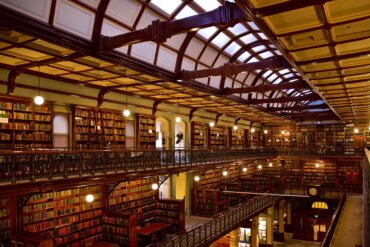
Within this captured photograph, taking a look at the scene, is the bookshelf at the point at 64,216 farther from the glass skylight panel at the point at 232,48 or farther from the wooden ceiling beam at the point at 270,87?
the glass skylight panel at the point at 232,48

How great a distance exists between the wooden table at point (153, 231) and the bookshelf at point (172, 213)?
0.69 metres

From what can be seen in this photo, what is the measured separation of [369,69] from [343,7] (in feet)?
11.2

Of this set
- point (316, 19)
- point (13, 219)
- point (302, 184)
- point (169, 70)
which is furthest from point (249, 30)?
point (302, 184)

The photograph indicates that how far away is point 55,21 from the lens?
20.8ft

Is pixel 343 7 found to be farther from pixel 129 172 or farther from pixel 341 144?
pixel 341 144

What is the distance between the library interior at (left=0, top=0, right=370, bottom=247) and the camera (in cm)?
561

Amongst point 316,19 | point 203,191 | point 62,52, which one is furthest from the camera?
point 203,191

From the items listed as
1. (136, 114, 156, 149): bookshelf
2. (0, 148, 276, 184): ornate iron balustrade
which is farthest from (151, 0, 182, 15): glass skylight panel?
(136, 114, 156, 149): bookshelf

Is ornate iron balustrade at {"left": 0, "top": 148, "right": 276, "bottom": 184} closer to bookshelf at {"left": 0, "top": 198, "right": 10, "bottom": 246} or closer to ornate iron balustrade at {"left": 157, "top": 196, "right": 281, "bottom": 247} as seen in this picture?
bookshelf at {"left": 0, "top": 198, "right": 10, "bottom": 246}

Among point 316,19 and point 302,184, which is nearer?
point 316,19

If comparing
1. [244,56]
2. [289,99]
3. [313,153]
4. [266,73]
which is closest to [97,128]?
[244,56]

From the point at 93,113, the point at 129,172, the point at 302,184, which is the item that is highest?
the point at 93,113

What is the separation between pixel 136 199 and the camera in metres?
11.9

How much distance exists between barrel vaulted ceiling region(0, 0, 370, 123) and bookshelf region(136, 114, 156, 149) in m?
1.03
